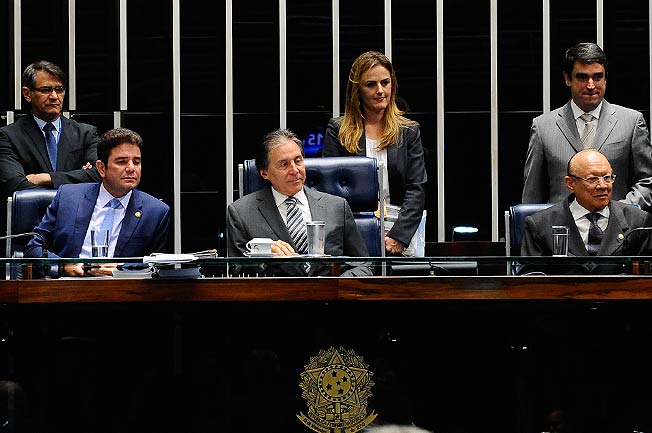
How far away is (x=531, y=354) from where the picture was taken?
11.7 feet

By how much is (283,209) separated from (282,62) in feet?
9.49

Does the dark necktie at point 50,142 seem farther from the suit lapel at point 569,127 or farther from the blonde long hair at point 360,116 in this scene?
the suit lapel at point 569,127

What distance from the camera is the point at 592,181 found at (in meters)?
4.89

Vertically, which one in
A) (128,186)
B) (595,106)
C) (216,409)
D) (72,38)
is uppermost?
(72,38)

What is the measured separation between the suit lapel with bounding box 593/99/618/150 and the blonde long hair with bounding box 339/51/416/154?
34.7 inches

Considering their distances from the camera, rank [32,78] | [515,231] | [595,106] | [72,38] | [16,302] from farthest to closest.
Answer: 1. [72,38]
2. [32,78]
3. [595,106]
4. [515,231]
5. [16,302]

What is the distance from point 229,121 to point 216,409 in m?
4.16

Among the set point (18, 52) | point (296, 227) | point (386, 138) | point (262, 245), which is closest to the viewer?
point (262, 245)

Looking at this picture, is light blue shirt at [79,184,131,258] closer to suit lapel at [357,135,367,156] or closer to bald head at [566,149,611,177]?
suit lapel at [357,135,367,156]

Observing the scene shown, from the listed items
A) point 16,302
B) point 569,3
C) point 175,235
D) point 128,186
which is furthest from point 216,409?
point 569,3

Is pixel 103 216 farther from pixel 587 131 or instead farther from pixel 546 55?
pixel 546 55

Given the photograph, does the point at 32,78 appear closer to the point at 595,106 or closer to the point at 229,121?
the point at 229,121

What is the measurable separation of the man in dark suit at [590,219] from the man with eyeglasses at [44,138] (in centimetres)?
225

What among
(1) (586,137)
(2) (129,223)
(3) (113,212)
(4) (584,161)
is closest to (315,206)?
(2) (129,223)
